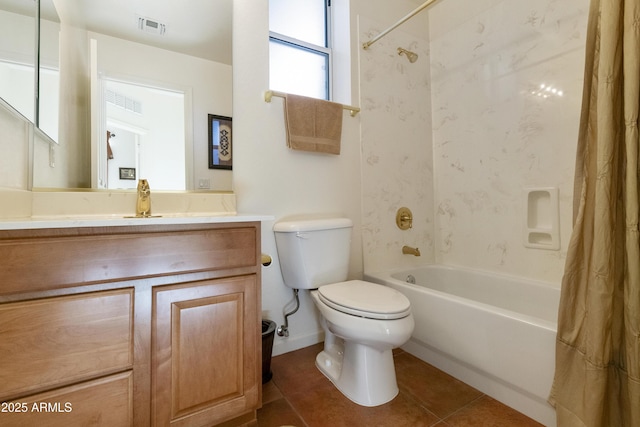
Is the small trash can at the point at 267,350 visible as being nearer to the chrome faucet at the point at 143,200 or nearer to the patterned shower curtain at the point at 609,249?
the chrome faucet at the point at 143,200

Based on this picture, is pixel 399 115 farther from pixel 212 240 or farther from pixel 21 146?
pixel 21 146

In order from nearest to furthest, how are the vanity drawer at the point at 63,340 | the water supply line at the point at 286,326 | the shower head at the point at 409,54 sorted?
the vanity drawer at the point at 63,340 < the water supply line at the point at 286,326 < the shower head at the point at 409,54

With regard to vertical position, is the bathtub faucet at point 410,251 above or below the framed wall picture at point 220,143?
below

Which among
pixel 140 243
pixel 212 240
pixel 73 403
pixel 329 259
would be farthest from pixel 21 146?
pixel 329 259

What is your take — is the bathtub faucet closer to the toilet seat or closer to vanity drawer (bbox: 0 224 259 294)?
the toilet seat

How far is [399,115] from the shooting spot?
2.05m

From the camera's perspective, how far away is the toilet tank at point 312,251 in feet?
4.88

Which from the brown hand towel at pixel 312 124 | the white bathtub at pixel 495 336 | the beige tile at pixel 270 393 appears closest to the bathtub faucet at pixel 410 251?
the white bathtub at pixel 495 336

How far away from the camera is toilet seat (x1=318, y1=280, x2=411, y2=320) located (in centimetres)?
114

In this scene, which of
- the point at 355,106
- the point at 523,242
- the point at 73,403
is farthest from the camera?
the point at 355,106

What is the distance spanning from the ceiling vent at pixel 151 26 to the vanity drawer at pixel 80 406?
4.79 feet

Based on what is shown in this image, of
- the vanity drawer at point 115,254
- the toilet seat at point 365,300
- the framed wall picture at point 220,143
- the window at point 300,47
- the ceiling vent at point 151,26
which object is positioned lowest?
the toilet seat at point 365,300

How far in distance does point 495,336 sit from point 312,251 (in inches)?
35.3

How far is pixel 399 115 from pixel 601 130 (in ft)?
4.15
